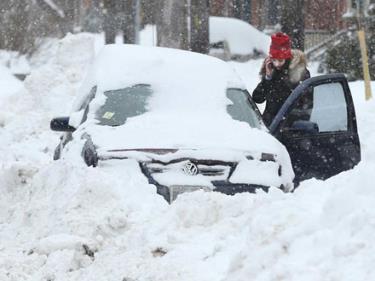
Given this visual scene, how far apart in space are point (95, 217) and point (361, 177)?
2.21m

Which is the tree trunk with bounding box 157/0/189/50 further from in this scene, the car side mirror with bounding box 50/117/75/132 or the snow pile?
the car side mirror with bounding box 50/117/75/132

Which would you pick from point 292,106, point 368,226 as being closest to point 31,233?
point 292,106

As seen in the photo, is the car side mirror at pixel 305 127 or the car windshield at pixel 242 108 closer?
the car side mirror at pixel 305 127

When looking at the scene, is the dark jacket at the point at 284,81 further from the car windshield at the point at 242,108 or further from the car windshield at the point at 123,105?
the car windshield at the point at 123,105

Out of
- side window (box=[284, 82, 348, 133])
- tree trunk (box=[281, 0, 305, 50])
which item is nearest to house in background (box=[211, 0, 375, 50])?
tree trunk (box=[281, 0, 305, 50])

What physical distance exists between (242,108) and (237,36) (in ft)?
65.6

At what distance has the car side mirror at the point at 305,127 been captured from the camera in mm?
8133

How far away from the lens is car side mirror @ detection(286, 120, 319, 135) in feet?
26.7

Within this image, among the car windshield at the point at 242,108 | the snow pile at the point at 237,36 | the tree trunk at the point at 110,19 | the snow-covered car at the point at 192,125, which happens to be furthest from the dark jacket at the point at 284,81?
the snow pile at the point at 237,36

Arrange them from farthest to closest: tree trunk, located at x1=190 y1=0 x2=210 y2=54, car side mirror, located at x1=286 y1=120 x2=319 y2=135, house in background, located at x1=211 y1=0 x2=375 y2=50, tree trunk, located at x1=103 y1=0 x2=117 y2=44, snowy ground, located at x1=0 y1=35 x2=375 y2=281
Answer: house in background, located at x1=211 y1=0 x2=375 y2=50 < tree trunk, located at x1=103 y1=0 x2=117 y2=44 < tree trunk, located at x1=190 y1=0 x2=210 y2=54 < car side mirror, located at x1=286 y1=120 x2=319 y2=135 < snowy ground, located at x1=0 y1=35 x2=375 y2=281

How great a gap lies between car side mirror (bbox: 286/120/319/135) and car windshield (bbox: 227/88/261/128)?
402 mm

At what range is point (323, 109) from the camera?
8492 millimetres

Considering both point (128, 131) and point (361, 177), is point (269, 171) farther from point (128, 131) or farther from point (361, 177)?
point (361, 177)

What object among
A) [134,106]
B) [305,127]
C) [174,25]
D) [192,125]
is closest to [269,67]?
[305,127]
